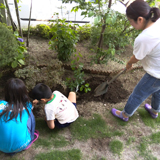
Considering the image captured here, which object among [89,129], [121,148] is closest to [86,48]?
[89,129]

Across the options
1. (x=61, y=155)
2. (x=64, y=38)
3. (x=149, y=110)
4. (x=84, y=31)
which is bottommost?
(x=61, y=155)

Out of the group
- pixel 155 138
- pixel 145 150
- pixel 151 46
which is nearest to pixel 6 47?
pixel 151 46

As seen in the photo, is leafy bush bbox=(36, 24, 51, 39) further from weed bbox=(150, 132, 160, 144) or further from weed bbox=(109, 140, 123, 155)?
weed bbox=(150, 132, 160, 144)

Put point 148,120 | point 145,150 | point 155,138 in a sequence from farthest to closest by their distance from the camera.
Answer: point 148,120 → point 155,138 → point 145,150

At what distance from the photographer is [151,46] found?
1.53 meters

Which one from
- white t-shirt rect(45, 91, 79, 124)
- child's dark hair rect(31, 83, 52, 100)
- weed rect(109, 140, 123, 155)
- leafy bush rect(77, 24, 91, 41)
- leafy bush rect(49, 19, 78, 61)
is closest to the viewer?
child's dark hair rect(31, 83, 52, 100)

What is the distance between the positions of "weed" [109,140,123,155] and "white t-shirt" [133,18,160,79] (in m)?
1.17

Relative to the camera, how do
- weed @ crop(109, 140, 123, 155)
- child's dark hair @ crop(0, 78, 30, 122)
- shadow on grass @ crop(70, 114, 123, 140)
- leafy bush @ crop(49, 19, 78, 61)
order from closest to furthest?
1. child's dark hair @ crop(0, 78, 30, 122)
2. weed @ crop(109, 140, 123, 155)
3. shadow on grass @ crop(70, 114, 123, 140)
4. leafy bush @ crop(49, 19, 78, 61)

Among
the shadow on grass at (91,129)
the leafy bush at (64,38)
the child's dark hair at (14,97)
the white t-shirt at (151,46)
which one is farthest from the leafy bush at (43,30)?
the white t-shirt at (151,46)

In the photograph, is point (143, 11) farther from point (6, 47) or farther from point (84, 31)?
point (84, 31)

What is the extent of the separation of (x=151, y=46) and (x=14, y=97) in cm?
163

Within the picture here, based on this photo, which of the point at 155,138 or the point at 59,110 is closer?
the point at 59,110

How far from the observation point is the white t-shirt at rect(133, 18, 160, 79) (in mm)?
1486

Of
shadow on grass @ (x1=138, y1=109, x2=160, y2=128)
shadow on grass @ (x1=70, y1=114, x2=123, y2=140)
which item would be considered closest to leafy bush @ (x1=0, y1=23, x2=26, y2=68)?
shadow on grass @ (x1=70, y1=114, x2=123, y2=140)
